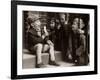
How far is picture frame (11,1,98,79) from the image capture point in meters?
1.71

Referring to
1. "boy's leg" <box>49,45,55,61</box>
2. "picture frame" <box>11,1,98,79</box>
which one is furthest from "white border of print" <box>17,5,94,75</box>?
"boy's leg" <box>49,45,55,61</box>

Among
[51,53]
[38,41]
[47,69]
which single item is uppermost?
[38,41]

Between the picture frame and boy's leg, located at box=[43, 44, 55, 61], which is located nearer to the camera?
the picture frame

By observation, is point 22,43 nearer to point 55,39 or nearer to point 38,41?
point 38,41

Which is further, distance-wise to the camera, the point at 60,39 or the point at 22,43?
the point at 60,39

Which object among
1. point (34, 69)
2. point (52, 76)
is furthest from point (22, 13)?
point (52, 76)

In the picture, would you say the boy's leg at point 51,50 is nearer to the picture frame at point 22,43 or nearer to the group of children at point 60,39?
the group of children at point 60,39

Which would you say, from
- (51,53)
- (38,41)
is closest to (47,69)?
(51,53)

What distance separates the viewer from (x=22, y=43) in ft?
5.71

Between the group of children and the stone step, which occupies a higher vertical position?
the group of children

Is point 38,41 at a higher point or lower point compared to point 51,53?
higher

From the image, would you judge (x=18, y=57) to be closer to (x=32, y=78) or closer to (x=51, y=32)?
(x=32, y=78)

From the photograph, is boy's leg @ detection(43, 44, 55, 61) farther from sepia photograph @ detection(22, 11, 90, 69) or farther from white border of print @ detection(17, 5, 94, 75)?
white border of print @ detection(17, 5, 94, 75)

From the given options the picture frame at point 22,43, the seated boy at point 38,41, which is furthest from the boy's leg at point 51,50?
the picture frame at point 22,43
